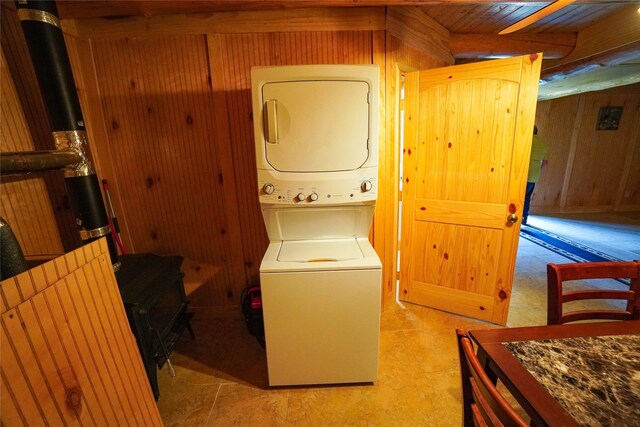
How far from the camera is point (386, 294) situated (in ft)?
7.58

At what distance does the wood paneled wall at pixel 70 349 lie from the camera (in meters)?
0.69

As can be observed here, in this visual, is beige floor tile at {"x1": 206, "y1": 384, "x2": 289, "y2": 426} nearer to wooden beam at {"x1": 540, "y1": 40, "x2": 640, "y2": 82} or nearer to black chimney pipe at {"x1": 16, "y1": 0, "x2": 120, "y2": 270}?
black chimney pipe at {"x1": 16, "y1": 0, "x2": 120, "y2": 270}

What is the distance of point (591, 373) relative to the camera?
2.53 feet

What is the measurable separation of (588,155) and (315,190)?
6644 mm

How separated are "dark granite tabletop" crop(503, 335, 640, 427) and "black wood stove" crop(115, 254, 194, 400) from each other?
5.44 feet

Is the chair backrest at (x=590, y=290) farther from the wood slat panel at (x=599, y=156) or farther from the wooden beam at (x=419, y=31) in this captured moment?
the wood slat panel at (x=599, y=156)

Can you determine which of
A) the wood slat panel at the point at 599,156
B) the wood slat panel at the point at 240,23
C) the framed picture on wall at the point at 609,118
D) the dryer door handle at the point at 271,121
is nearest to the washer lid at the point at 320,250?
the dryer door handle at the point at 271,121

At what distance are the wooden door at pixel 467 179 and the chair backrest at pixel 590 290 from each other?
0.81 m

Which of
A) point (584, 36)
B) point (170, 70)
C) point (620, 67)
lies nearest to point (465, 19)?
point (584, 36)

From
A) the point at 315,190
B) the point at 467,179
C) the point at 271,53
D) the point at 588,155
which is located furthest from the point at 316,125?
the point at 588,155

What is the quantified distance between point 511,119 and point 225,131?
2.07 metres

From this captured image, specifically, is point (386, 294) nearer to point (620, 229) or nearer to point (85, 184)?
point (85, 184)

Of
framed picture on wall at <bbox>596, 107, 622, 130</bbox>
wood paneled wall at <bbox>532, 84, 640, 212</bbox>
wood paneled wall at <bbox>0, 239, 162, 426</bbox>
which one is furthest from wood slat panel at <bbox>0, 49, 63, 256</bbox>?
framed picture on wall at <bbox>596, 107, 622, 130</bbox>

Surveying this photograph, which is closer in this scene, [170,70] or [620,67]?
[170,70]
